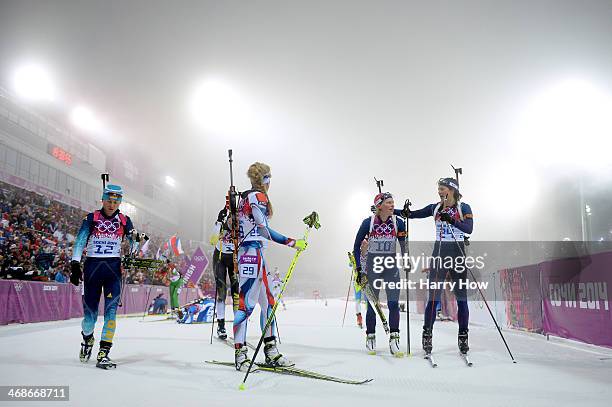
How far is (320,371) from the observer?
4395 mm

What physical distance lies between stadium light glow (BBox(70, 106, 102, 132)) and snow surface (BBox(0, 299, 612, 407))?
3059 centimetres

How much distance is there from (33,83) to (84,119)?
9.21 m

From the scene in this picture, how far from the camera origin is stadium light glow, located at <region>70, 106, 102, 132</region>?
108 feet

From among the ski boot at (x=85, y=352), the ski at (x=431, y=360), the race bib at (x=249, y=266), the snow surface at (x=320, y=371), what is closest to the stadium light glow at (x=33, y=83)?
the snow surface at (x=320, y=371)

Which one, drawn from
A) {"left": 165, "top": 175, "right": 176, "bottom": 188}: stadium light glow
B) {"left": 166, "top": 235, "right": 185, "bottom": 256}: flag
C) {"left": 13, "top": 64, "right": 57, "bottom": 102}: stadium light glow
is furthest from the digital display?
{"left": 165, "top": 175, "right": 176, "bottom": 188}: stadium light glow

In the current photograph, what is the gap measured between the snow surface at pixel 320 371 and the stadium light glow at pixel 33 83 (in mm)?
20766

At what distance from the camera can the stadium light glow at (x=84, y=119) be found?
32.9 m

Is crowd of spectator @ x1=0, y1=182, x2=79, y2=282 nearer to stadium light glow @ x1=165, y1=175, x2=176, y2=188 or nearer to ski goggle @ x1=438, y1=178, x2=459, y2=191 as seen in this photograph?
ski goggle @ x1=438, y1=178, x2=459, y2=191

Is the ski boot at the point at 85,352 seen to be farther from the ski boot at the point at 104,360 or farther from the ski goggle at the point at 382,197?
the ski goggle at the point at 382,197

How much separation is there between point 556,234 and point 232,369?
114 feet

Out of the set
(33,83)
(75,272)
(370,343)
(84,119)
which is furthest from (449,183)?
(84,119)

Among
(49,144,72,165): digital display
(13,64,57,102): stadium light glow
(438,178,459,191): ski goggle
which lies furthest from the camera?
(49,144,72,165): digital display

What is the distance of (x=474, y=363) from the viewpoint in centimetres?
511

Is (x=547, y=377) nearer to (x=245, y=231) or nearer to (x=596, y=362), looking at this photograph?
(x=596, y=362)
